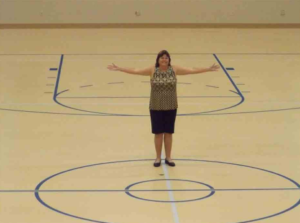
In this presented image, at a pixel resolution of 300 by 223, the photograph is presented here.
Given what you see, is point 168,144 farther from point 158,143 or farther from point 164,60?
point 164,60

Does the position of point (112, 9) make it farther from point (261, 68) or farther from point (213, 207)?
point (213, 207)

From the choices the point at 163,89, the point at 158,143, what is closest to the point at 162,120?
the point at 158,143

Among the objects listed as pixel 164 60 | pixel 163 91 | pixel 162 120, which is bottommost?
pixel 162 120

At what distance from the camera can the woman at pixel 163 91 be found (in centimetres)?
927

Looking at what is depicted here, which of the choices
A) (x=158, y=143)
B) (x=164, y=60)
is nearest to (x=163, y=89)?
(x=164, y=60)

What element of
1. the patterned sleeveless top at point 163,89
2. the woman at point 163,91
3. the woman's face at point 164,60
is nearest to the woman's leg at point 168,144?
the woman at point 163,91

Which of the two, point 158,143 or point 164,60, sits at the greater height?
point 164,60

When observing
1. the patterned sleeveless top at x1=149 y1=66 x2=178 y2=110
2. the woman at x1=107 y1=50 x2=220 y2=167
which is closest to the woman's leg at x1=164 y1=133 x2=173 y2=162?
the woman at x1=107 y1=50 x2=220 y2=167

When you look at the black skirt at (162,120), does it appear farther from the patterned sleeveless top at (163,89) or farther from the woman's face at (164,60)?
the woman's face at (164,60)

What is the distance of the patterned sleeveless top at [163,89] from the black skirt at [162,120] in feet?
0.30

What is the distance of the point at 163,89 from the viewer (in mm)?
9273

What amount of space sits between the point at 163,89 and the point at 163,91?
0.03 metres

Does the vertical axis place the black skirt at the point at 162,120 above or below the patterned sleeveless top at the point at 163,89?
below

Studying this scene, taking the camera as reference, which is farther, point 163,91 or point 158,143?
Result: point 158,143
